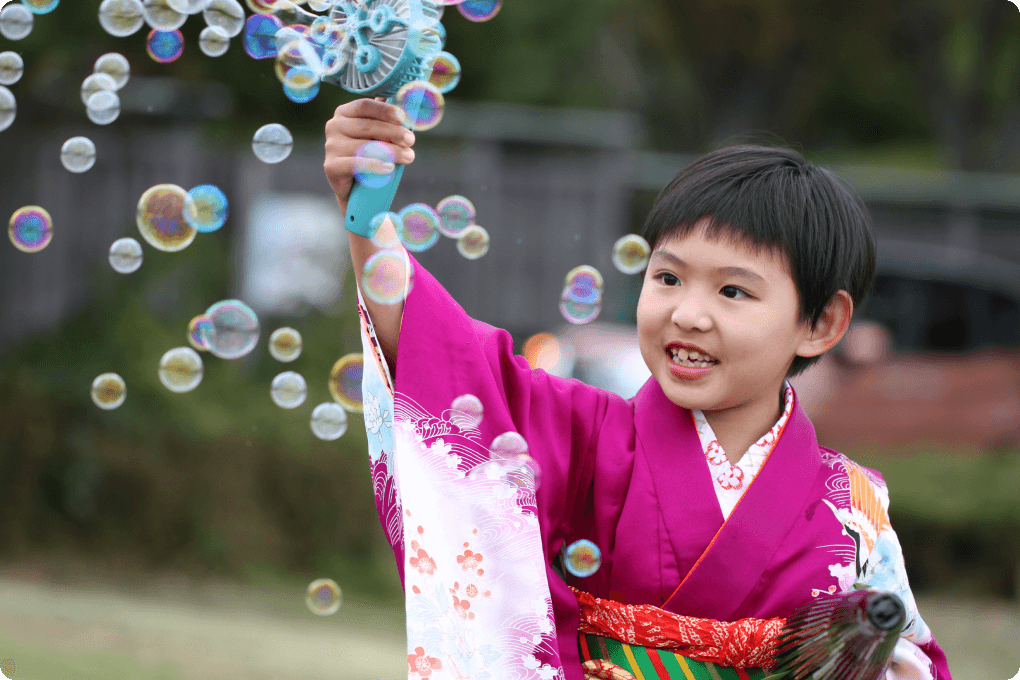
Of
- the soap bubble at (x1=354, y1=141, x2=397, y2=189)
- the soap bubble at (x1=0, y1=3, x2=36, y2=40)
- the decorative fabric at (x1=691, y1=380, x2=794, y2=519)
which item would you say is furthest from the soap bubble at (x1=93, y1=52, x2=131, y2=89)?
the decorative fabric at (x1=691, y1=380, x2=794, y2=519)

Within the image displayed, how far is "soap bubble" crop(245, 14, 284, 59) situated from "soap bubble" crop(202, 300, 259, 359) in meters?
0.69

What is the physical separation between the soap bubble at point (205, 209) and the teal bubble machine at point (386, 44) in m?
0.94

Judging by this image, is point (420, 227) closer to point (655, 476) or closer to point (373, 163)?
point (373, 163)

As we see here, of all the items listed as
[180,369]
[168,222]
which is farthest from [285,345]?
[168,222]

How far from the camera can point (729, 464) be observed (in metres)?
2.09

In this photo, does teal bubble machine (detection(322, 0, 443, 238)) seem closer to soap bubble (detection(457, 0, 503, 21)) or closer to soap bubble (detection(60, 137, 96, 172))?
soap bubble (detection(457, 0, 503, 21))

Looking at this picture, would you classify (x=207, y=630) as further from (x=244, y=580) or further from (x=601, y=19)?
(x=601, y=19)

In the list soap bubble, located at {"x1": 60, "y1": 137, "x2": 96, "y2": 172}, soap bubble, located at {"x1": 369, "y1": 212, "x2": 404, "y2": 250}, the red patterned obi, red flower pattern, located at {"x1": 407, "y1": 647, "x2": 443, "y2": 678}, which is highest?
soap bubble, located at {"x1": 60, "y1": 137, "x2": 96, "y2": 172}

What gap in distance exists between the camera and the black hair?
2002 millimetres

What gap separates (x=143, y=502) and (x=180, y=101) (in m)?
2.87

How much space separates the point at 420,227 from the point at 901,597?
1.44 metres

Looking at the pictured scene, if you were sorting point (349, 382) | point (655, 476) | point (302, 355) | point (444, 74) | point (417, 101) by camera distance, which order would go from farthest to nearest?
point (302, 355) < point (349, 382) < point (444, 74) < point (655, 476) < point (417, 101)

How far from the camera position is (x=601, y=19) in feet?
33.7

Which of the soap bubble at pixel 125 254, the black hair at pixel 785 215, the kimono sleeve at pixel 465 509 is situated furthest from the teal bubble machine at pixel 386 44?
the soap bubble at pixel 125 254
